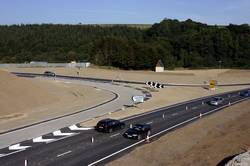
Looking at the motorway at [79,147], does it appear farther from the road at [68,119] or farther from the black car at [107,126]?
the road at [68,119]

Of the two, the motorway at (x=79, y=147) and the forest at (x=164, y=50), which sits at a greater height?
the forest at (x=164, y=50)

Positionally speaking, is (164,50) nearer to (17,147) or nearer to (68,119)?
(68,119)

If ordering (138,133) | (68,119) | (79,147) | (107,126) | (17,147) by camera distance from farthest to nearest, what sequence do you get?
(68,119) < (107,126) < (138,133) < (79,147) < (17,147)

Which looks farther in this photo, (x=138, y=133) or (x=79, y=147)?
(x=138, y=133)

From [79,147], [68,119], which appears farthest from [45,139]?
[68,119]

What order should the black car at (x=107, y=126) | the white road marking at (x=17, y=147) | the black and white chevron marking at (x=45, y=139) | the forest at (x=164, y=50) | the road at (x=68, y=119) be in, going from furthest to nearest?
the forest at (x=164, y=50) < the black car at (x=107, y=126) < the road at (x=68, y=119) < the white road marking at (x=17, y=147) < the black and white chevron marking at (x=45, y=139)

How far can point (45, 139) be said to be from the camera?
39438 millimetres

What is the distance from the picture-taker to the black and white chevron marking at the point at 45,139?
3512cm

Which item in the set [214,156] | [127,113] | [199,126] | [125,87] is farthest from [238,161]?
[125,87]

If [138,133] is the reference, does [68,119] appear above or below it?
below

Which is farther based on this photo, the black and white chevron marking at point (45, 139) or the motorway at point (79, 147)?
the black and white chevron marking at point (45, 139)

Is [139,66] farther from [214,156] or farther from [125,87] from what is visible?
[214,156]

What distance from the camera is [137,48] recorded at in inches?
5748

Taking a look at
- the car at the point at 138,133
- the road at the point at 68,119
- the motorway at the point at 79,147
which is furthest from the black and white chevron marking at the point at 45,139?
the car at the point at 138,133
